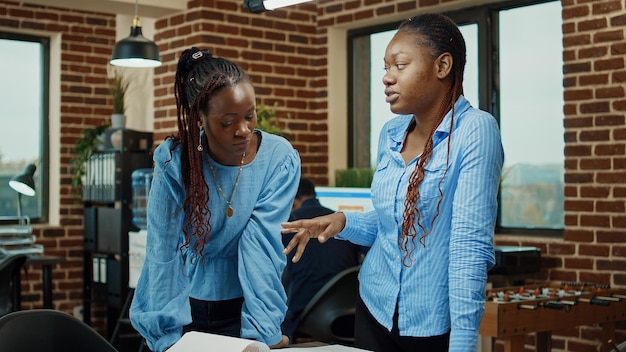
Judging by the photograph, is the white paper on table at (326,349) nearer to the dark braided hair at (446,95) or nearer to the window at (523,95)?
the dark braided hair at (446,95)

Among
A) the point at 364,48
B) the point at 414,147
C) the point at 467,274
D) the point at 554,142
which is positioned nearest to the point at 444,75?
the point at 414,147

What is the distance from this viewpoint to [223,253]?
6.59ft

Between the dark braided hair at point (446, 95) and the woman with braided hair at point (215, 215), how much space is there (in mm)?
372

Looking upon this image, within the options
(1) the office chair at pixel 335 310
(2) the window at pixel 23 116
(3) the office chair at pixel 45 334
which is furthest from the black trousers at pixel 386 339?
(2) the window at pixel 23 116

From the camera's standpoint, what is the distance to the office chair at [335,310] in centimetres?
375

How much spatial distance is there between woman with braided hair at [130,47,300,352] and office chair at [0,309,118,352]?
0.56 ft

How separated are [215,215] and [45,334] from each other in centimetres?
49

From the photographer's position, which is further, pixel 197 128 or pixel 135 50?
pixel 135 50

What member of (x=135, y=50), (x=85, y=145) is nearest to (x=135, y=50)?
(x=135, y=50)

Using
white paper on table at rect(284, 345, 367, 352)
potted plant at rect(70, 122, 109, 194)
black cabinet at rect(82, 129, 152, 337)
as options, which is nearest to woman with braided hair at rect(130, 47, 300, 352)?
white paper on table at rect(284, 345, 367, 352)

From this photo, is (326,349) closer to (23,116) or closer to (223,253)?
(223,253)

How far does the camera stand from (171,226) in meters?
1.95

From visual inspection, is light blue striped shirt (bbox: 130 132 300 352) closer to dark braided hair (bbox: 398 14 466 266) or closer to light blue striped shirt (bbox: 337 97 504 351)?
light blue striped shirt (bbox: 337 97 504 351)

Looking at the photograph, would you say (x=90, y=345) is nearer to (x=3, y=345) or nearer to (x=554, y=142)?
(x=3, y=345)
